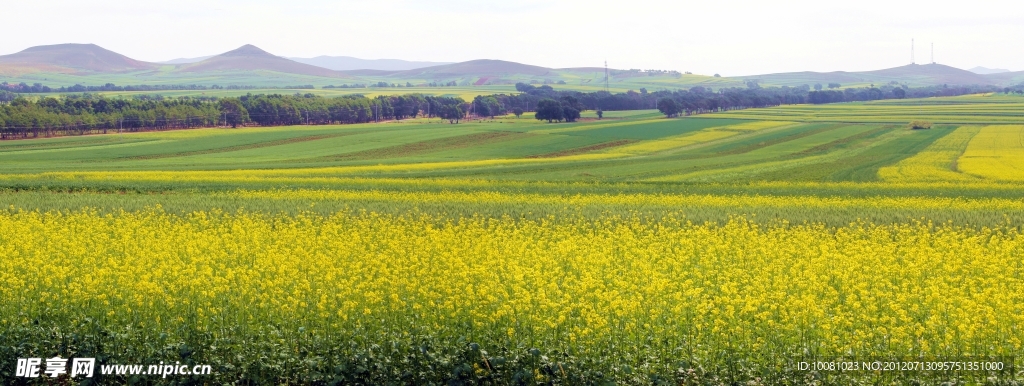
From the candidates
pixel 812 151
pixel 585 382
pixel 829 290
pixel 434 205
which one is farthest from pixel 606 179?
pixel 585 382

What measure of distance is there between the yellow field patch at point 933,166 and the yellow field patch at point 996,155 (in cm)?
91

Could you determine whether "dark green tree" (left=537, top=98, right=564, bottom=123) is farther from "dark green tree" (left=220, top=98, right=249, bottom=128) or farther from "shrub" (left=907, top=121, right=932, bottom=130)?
"shrub" (left=907, top=121, right=932, bottom=130)

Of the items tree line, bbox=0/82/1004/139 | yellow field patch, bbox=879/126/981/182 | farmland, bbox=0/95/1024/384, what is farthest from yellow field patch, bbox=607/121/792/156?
farmland, bbox=0/95/1024/384

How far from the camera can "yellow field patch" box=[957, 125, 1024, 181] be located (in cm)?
5991

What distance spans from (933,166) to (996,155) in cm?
1154

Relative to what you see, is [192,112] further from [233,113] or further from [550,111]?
[550,111]

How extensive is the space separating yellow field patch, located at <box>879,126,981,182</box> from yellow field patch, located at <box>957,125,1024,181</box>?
91cm

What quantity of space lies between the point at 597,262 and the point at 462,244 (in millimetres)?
3777

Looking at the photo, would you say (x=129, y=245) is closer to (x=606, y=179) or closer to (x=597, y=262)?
(x=597, y=262)

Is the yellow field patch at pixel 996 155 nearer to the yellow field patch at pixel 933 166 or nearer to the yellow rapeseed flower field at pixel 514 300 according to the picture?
the yellow field patch at pixel 933 166

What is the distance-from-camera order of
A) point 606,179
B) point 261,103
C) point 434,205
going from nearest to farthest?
1. point 434,205
2. point 606,179
3. point 261,103

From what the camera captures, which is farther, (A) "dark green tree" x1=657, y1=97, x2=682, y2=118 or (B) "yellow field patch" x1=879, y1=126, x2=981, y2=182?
(A) "dark green tree" x1=657, y1=97, x2=682, y2=118

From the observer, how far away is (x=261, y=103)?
467ft

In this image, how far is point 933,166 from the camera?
66562 mm
